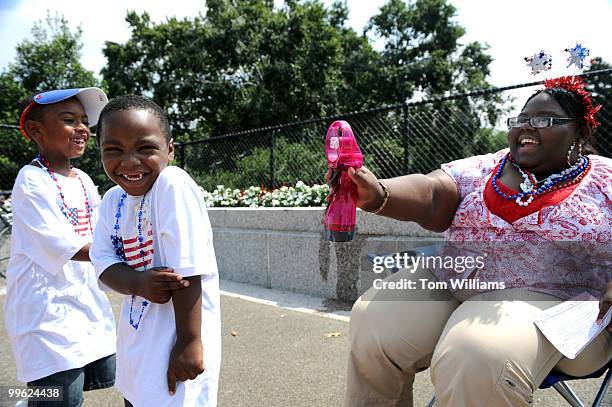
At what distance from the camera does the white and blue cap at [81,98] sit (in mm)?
2176

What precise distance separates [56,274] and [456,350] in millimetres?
1589

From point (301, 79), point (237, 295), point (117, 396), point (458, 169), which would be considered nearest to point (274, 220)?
point (237, 295)

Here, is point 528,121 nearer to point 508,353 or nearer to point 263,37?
point 508,353

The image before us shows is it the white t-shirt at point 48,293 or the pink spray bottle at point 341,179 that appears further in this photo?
the white t-shirt at point 48,293

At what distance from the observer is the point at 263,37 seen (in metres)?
22.0

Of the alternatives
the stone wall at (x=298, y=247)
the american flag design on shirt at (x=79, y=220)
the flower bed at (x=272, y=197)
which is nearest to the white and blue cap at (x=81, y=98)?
the american flag design on shirt at (x=79, y=220)

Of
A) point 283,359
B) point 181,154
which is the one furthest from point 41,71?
point 283,359

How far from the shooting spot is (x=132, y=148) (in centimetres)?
154

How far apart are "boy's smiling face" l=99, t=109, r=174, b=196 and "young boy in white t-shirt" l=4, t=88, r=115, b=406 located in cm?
61

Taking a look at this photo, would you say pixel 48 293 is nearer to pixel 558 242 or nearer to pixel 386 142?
pixel 558 242

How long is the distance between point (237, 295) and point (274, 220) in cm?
89

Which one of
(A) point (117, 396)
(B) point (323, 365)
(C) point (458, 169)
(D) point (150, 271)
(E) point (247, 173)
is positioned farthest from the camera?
(E) point (247, 173)

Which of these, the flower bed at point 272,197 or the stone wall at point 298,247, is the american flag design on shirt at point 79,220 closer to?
the stone wall at point 298,247

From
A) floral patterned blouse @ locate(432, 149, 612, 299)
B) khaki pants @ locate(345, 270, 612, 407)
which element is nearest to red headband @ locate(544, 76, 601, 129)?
floral patterned blouse @ locate(432, 149, 612, 299)
